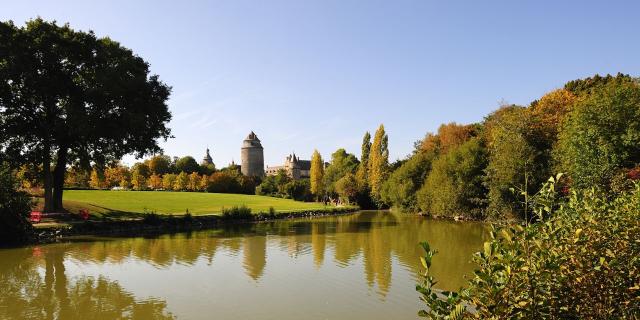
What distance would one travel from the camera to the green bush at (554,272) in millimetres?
3639

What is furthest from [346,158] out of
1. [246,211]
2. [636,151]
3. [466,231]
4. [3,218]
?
[3,218]

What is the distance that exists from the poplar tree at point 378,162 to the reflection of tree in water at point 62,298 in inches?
2293

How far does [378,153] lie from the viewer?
7381 cm

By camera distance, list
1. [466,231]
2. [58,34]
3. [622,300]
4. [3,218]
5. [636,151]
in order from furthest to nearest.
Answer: [466,231]
[58,34]
[636,151]
[3,218]
[622,300]

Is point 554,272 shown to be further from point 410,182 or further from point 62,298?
point 410,182

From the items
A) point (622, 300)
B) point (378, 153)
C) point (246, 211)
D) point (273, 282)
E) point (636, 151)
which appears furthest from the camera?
point (378, 153)

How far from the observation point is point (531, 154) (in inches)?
1411

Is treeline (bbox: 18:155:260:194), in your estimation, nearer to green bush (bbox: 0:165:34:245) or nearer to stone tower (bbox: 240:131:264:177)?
stone tower (bbox: 240:131:264:177)

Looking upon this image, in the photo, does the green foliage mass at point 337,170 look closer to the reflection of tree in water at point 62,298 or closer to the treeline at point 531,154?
the treeline at point 531,154

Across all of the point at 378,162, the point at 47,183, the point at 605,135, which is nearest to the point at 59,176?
the point at 47,183

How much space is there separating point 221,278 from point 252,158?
147 m

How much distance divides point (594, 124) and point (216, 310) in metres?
26.7

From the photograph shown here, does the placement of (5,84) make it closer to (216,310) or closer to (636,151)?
(216,310)

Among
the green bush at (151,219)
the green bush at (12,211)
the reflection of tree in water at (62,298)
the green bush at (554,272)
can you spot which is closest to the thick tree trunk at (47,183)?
the green bush at (12,211)
